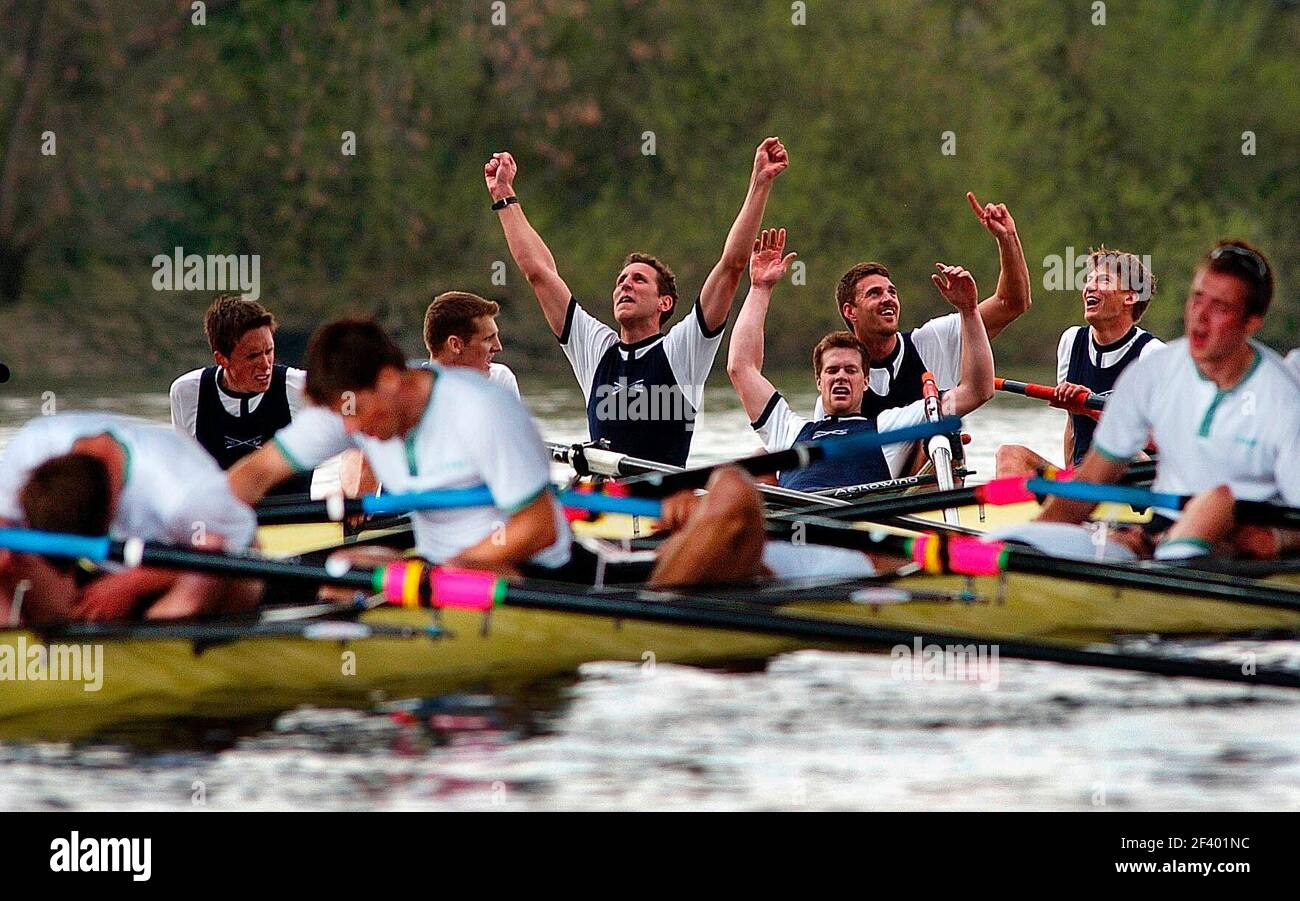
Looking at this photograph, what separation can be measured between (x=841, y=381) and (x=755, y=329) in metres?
0.42

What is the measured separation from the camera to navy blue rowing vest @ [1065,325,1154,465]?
33.4 ft

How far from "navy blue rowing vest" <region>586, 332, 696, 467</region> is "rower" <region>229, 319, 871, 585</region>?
2035 mm

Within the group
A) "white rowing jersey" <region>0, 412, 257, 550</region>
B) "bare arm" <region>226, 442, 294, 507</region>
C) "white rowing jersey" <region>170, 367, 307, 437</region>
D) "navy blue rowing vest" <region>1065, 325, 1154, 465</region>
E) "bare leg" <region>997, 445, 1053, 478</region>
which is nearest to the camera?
"white rowing jersey" <region>0, 412, 257, 550</region>

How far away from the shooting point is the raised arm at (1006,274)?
372 inches

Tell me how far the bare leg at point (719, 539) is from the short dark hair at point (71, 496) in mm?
1736

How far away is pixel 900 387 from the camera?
9.50m

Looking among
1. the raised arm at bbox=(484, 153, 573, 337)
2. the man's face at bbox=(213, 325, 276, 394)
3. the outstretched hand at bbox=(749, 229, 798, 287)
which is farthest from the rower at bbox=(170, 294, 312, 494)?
the outstretched hand at bbox=(749, 229, 798, 287)

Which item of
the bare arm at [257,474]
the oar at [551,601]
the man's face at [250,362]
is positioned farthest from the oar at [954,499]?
the man's face at [250,362]

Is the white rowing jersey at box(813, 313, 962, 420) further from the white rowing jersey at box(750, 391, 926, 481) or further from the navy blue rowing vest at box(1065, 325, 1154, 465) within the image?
the navy blue rowing vest at box(1065, 325, 1154, 465)

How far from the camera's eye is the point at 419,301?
1144 inches

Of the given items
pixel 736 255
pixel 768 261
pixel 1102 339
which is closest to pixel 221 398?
pixel 736 255

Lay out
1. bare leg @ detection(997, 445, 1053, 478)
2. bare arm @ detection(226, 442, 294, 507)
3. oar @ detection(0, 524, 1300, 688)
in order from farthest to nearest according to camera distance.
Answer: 1. bare leg @ detection(997, 445, 1053, 478)
2. bare arm @ detection(226, 442, 294, 507)
3. oar @ detection(0, 524, 1300, 688)

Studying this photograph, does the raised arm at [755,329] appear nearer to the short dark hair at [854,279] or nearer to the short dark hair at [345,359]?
the short dark hair at [854,279]
